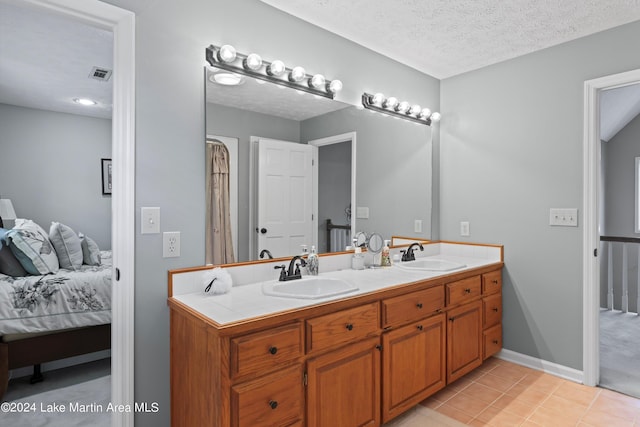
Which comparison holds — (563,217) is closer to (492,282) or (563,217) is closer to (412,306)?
(492,282)

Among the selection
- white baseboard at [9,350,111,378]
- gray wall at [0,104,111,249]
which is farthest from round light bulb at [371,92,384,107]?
gray wall at [0,104,111,249]

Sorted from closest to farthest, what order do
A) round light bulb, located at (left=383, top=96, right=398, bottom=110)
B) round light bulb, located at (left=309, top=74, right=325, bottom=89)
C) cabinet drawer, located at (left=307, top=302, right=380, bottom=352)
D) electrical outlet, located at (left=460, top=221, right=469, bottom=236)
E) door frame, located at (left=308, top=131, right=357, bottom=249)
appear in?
cabinet drawer, located at (left=307, top=302, right=380, bottom=352), round light bulb, located at (left=309, top=74, right=325, bottom=89), door frame, located at (left=308, top=131, right=357, bottom=249), round light bulb, located at (left=383, top=96, right=398, bottom=110), electrical outlet, located at (left=460, top=221, right=469, bottom=236)

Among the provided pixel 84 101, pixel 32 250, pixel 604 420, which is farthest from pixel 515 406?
pixel 84 101

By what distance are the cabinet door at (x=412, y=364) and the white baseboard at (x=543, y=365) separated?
37.6 inches

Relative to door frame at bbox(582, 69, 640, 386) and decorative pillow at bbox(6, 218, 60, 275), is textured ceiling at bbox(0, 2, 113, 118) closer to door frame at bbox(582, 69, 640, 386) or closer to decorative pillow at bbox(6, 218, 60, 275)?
decorative pillow at bbox(6, 218, 60, 275)

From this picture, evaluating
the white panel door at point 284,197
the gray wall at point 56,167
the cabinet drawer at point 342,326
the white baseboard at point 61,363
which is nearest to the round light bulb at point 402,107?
the white panel door at point 284,197

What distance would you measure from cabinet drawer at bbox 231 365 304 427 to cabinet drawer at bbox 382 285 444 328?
60 cm

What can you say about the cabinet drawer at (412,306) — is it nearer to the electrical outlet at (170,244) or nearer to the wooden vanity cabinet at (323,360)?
the wooden vanity cabinet at (323,360)

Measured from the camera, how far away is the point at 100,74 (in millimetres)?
3012

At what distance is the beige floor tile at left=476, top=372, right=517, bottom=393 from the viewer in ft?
8.34

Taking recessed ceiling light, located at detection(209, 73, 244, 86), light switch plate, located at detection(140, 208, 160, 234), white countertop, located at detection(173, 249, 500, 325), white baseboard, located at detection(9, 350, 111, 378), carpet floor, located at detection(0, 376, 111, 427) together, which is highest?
recessed ceiling light, located at detection(209, 73, 244, 86)

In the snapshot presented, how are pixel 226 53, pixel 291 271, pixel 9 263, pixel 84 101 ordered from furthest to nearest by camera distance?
pixel 84 101 < pixel 9 263 < pixel 291 271 < pixel 226 53

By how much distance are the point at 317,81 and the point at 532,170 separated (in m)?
1.77

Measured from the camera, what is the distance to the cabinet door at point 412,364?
6.44ft
